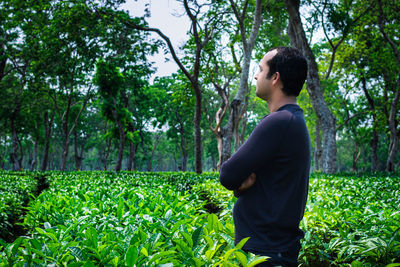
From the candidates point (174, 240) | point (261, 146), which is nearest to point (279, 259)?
point (261, 146)

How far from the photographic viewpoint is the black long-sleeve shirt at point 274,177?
5.47 ft

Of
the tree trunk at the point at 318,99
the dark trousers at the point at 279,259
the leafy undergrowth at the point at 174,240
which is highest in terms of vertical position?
the tree trunk at the point at 318,99

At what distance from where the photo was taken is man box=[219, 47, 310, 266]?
1669 millimetres

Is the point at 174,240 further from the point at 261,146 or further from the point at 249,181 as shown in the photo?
the point at 261,146

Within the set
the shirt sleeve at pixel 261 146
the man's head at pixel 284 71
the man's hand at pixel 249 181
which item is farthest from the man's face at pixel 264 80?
the man's hand at pixel 249 181

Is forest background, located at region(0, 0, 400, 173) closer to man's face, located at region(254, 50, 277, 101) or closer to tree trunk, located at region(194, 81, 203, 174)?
tree trunk, located at region(194, 81, 203, 174)

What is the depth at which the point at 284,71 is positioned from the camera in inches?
72.6

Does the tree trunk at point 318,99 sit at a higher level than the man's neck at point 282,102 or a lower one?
higher

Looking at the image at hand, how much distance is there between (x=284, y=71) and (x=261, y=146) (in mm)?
515

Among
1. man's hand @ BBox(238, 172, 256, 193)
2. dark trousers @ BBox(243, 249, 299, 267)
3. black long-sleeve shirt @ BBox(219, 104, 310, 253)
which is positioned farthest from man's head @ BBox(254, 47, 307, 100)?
dark trousers @ BBox(243, 249, 299, 267)

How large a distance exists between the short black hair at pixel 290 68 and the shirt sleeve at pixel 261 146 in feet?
0.76

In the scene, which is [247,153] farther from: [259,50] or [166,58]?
[259,50]

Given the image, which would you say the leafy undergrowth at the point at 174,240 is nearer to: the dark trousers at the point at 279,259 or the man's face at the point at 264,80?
the dark trousers at the point at 279,259

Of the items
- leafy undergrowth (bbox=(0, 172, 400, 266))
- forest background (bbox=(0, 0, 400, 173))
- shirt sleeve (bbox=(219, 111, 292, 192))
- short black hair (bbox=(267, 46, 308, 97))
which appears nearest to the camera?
shirt sleeve (bbox=(219, 111, 292, 192))
